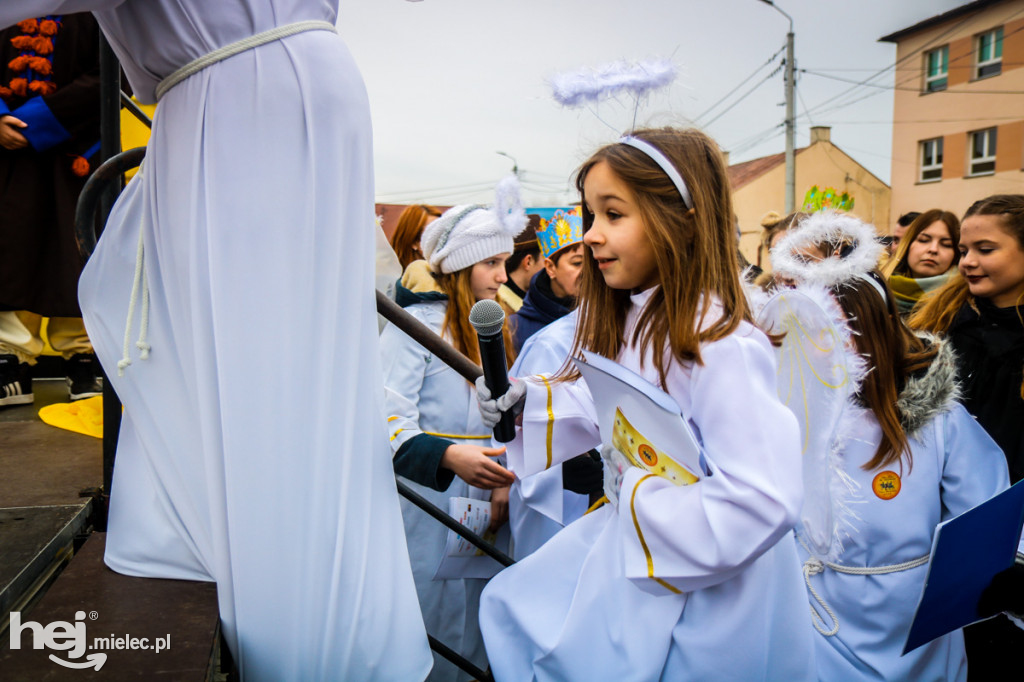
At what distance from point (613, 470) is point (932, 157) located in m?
28.4

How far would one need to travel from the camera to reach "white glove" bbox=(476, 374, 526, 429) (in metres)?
1.75

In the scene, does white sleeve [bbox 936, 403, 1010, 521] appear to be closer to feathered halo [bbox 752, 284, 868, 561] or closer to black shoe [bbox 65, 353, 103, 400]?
feathered halo [bbox 752, 284, 868, 561]

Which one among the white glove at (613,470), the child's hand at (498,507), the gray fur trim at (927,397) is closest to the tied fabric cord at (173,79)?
the white glove at (613,470)

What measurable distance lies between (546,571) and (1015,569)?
1.29 m

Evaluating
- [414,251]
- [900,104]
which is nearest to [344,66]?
[414,251]

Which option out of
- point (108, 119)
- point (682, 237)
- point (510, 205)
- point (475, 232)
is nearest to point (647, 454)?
point (682, 237)

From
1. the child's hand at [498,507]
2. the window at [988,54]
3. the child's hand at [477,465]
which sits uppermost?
the window at [988,54]

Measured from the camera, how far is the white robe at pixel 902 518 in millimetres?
2188

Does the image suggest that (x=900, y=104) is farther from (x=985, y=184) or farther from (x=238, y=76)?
(x=238, y=76)

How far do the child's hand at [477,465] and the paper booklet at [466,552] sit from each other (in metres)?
0.37

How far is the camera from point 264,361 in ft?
4.69

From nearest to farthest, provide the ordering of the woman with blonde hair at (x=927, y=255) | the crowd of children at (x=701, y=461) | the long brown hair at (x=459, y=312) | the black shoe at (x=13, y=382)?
the crowd of children at (x=701, y=461), the long brown hair at (x=459, y=312), the black shoe at (x=13, y=382), the woman with blonde hair at (x=927, y=255)

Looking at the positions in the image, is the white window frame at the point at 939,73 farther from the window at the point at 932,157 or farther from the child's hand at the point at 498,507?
the child's hand at the point at 498,507

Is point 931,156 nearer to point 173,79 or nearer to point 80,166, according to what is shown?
point 80,166
